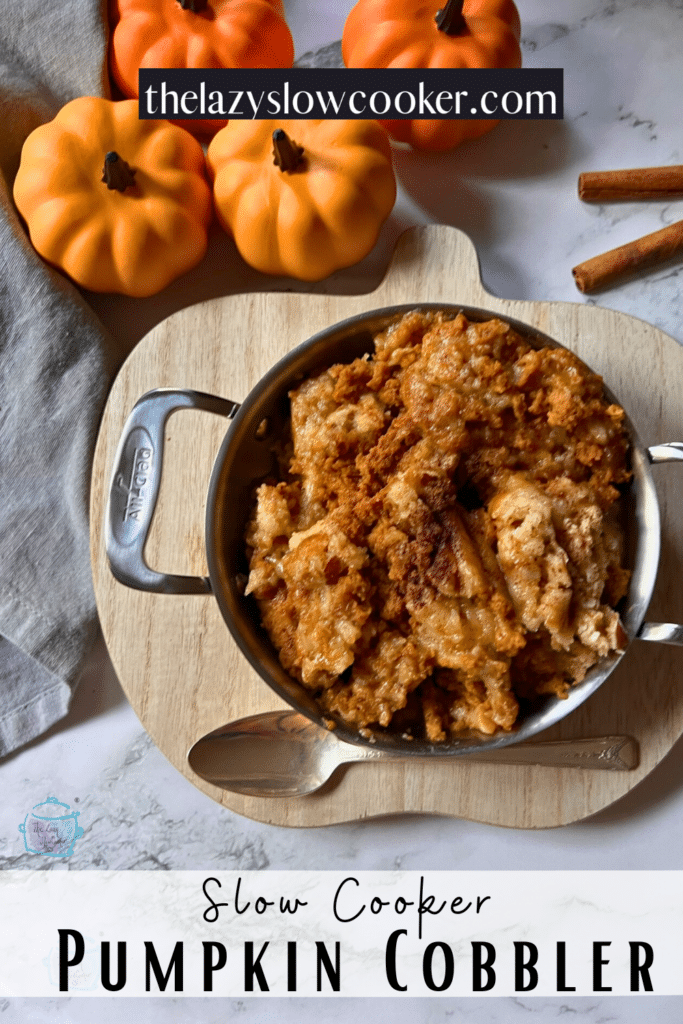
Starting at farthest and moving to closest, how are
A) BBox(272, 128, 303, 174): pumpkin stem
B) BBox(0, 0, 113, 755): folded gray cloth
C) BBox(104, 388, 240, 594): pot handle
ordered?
BBox(0, 0, 113, 755): folded gray cloth
BBox(272, 128, 303, 174): pumpkin stem
BBox(104, 388, 240, 594): pot handle

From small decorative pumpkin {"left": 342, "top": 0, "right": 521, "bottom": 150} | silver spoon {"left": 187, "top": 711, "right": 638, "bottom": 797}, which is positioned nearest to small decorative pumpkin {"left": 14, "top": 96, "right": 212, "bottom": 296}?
small decorative pumpkin {"left": 342, "top": 0, "right": 521, "bottom": 150}

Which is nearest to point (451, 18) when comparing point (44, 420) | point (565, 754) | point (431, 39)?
point (431, 39)

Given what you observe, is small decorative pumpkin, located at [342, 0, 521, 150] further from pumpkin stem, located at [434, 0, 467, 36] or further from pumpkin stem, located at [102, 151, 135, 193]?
pumpkin stem, located at [102, 151, 135, 193]

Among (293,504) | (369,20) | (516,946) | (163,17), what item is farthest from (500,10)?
(516,946)

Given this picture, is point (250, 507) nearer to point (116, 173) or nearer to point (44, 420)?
point (44, 420)

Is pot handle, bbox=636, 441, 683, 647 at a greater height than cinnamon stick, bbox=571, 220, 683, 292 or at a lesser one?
lesser

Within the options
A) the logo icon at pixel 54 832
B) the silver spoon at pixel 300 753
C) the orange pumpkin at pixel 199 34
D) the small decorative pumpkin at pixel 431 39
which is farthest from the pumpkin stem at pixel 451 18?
the logo icon at pixel 54 832

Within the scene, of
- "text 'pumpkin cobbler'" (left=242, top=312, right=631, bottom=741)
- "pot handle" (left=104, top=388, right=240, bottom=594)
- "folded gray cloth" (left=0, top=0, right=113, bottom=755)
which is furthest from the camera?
"folded gray cloth" (left=0, top=0, right=113, bottom=755)
